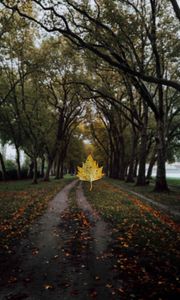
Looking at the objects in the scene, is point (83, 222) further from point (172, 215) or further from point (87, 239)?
point (172, 215)

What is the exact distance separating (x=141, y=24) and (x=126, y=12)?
175 cm

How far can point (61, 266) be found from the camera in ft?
21.3

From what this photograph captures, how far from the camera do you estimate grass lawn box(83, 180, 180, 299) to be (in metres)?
5.48

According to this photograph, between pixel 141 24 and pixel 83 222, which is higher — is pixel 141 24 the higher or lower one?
the higher one

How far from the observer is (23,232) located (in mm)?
9531

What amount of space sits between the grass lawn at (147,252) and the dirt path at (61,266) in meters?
0.32

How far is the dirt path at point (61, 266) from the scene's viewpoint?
520 centimetres

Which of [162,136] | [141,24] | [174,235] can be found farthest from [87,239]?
[162,136]

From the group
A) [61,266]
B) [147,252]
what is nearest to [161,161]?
[147,252]

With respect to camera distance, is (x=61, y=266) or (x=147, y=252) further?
(x=147, y=252)

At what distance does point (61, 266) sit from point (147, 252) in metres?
2.25

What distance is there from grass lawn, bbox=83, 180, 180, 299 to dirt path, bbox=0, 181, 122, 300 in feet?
1.05

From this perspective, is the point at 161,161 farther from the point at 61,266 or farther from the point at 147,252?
the point at 61,266

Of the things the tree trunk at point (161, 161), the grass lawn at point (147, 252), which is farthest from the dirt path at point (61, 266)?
the tree trunk at point (161, 161)
